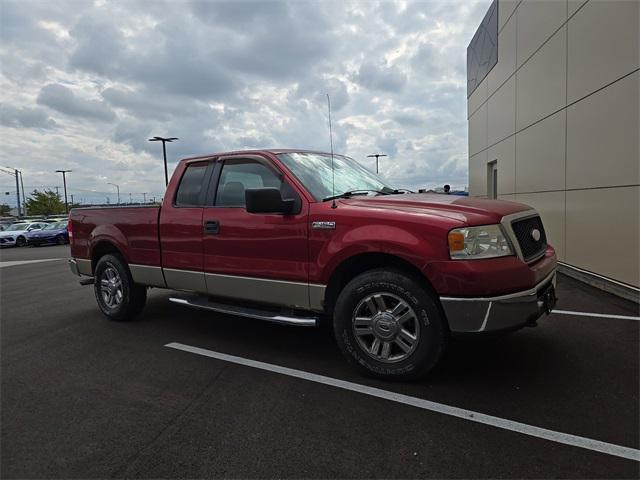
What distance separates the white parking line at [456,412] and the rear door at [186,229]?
957 millimetres

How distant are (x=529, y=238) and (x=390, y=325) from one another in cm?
139

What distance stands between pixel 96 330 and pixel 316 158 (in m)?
3.40

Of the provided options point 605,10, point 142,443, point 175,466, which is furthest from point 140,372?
point 605,10

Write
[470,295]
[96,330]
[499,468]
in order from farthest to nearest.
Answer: [96,330], [470,295], [499,468]

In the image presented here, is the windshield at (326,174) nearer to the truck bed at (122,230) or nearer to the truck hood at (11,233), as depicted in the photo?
the truck bed at (122,230)

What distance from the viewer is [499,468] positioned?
2.42 metres

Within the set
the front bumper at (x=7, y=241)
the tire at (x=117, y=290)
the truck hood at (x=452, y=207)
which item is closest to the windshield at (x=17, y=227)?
the front bumper at (x=7, y=241)

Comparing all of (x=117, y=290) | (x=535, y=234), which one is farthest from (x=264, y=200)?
(x=117, y=290)

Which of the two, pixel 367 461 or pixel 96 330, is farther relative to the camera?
pixel 96 330

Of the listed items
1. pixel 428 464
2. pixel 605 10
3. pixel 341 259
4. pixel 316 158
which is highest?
pixel 605 10

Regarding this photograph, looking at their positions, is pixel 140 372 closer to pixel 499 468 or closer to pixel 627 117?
pixel 499 468

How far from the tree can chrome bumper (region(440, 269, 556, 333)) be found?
76.8m

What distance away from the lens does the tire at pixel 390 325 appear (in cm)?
332

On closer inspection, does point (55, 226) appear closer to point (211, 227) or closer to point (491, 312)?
point (211, 227)
